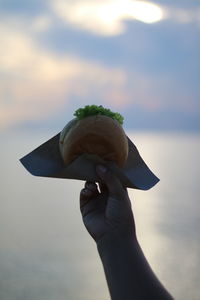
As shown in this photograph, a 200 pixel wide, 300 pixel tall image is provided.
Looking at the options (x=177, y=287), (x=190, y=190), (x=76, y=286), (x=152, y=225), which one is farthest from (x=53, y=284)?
(x=190, y=190)

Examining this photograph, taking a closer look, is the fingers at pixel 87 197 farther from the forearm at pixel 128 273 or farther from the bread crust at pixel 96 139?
the forearm at pixel 128 273

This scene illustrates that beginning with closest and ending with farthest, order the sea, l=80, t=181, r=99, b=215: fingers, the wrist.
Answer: the wrist
l=80, t=181, r=99, b=215: fingers
the sea

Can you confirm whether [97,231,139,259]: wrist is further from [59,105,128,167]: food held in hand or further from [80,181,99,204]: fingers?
[59,105,128,167]: food held in hand

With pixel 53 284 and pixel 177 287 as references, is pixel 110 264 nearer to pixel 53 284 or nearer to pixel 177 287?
pixel 177 287

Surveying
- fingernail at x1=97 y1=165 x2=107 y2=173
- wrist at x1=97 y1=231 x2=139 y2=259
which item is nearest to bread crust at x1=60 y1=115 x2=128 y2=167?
fingernail at x1=97 y1=165 x2=107 y2=173

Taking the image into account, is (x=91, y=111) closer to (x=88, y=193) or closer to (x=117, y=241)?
(x=88, y=193)

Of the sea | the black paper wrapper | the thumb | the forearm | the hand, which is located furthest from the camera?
the sea

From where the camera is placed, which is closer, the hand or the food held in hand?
the hand
